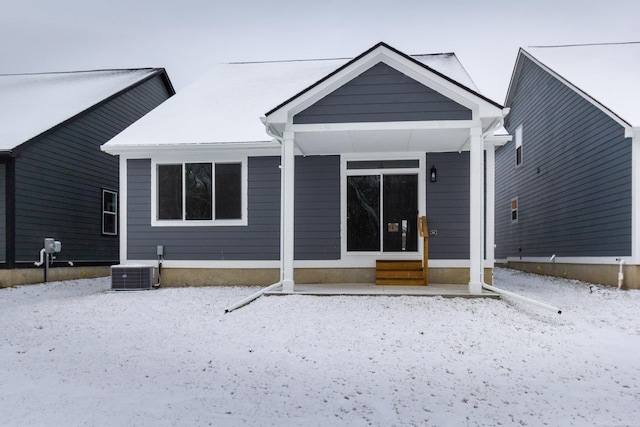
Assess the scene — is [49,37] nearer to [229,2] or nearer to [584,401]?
[229,2]

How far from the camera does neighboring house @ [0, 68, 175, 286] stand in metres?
11.7

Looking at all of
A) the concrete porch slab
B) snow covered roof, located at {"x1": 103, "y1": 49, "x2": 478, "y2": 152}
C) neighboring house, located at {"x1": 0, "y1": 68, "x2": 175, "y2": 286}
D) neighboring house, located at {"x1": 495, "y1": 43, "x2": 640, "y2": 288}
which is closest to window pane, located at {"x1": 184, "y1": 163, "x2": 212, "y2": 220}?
snow covered roof, located at {"x1": 103, "y1": 49, "x2": 478, "y2": 152}

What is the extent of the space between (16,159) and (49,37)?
1414 inches

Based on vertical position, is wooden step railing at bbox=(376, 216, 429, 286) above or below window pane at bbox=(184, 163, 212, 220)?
below

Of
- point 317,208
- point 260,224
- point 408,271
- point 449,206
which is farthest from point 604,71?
point 260,224

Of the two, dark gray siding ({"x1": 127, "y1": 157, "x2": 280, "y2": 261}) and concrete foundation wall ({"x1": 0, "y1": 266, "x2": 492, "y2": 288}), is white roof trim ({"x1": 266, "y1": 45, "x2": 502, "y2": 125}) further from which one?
concrete foundation wall ({"x1": 0, "y1": 266, "x2": 492, "y2": 288})

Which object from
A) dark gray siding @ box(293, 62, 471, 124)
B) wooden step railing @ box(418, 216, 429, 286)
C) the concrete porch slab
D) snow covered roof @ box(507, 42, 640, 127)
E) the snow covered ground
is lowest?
the snow covered ground

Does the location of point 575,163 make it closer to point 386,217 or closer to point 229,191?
point 386,217

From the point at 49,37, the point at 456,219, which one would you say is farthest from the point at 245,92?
the point at 49,37

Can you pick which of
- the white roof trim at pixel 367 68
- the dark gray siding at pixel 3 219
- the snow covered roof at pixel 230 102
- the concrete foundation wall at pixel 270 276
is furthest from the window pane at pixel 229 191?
the dark gray siding at pixel 3 219

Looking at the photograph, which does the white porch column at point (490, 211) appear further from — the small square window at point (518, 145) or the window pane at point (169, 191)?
the small square window at point (518, 145)

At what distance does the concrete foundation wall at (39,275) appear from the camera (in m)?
11.5

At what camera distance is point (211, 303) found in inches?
339

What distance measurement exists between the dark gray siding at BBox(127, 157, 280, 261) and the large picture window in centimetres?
23
